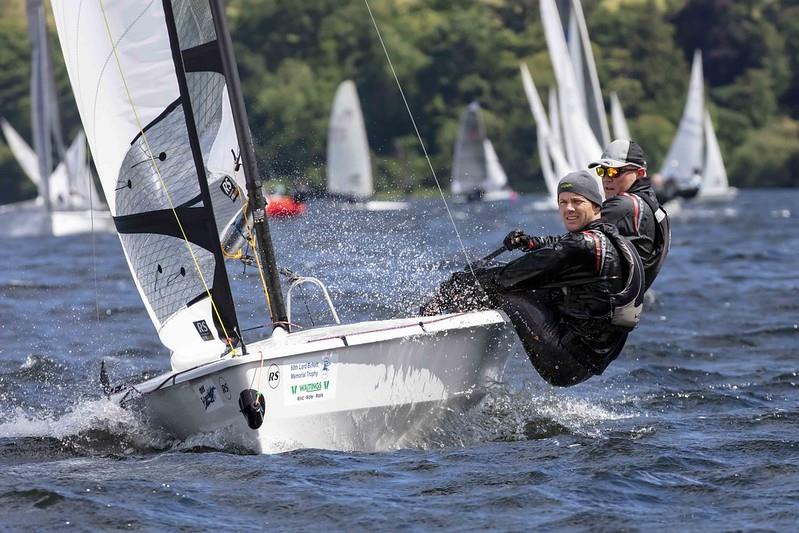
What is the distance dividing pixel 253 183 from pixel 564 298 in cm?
154

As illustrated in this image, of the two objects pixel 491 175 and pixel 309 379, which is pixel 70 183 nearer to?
pixel 491 175

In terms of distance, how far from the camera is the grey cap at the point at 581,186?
668cm

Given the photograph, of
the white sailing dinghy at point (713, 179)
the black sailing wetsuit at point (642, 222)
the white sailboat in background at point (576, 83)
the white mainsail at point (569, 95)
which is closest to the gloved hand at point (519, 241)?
the black sailing wetsuit at point (642, 222)

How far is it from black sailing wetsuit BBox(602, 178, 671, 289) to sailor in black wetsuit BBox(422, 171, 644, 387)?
110mm

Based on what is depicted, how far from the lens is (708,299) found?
13.8m

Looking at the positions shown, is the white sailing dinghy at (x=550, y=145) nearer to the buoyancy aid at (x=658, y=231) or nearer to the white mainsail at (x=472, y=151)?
the white mainsail at (x=472, y=151)

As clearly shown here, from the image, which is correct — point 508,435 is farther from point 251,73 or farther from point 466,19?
point 466,19

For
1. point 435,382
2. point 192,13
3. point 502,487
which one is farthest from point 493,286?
point 192,13

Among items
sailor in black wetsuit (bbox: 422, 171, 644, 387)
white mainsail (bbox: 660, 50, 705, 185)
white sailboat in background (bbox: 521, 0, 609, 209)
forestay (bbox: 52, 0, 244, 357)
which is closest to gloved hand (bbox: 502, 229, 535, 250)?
sailor in black wetsuit (bbox: 422, 171, 644, 387)

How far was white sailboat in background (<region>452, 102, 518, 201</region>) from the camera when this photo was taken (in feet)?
160

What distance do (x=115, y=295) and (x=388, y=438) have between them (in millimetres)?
8229

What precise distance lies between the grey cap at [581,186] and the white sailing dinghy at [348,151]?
3741cm

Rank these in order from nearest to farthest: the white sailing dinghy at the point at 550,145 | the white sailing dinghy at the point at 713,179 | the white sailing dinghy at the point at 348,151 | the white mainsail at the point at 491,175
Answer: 1. the white sailing dinghy at the point at 550,145
2. the white sailing dinghy at the point at 348,151
3. the white sailing dinghy at the point at 713,179
4. the white mainsail at the point at 491,175

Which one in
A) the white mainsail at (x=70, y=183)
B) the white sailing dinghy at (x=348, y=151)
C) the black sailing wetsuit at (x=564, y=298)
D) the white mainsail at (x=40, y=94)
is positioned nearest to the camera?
the black sailing wetsuit at (x=564, y=298)
